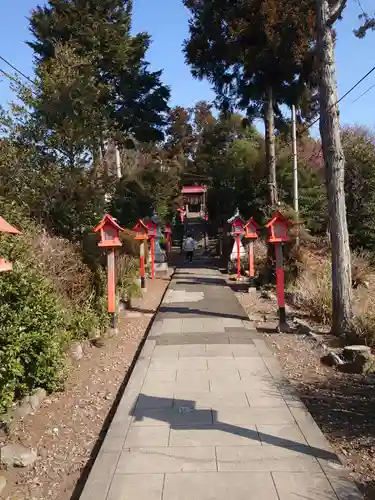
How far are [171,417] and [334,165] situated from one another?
5.44m

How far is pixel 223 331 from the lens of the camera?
356 inches

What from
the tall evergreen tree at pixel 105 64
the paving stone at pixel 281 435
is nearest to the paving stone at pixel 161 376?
the paving stone at pixel 281 435

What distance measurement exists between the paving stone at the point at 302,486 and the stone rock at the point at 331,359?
3.36m

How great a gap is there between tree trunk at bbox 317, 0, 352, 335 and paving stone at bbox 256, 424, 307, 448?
4.29 metres

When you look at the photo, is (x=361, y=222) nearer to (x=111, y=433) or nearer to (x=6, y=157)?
(x=6, y=157)

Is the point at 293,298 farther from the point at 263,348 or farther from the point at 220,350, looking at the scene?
the point at 220,350

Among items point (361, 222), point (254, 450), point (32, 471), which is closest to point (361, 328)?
point (254, 450)

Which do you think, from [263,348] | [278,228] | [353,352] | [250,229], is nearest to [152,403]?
[263,348]

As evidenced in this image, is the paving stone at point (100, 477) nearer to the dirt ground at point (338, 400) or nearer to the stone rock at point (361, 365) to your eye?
the dirt ground at point (338, 400)

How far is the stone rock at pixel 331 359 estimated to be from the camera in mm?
7023

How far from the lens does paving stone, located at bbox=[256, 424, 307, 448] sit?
14.4 ft

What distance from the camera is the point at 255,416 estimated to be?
503cm

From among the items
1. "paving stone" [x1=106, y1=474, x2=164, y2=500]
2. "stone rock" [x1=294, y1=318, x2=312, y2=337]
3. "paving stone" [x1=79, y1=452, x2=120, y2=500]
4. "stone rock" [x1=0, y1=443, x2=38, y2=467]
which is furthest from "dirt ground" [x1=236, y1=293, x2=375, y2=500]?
"stone rock" [x1=0, y1=443, x2=38, y2=467]

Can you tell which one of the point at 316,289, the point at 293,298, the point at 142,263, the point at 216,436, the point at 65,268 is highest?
the point at 65,268
